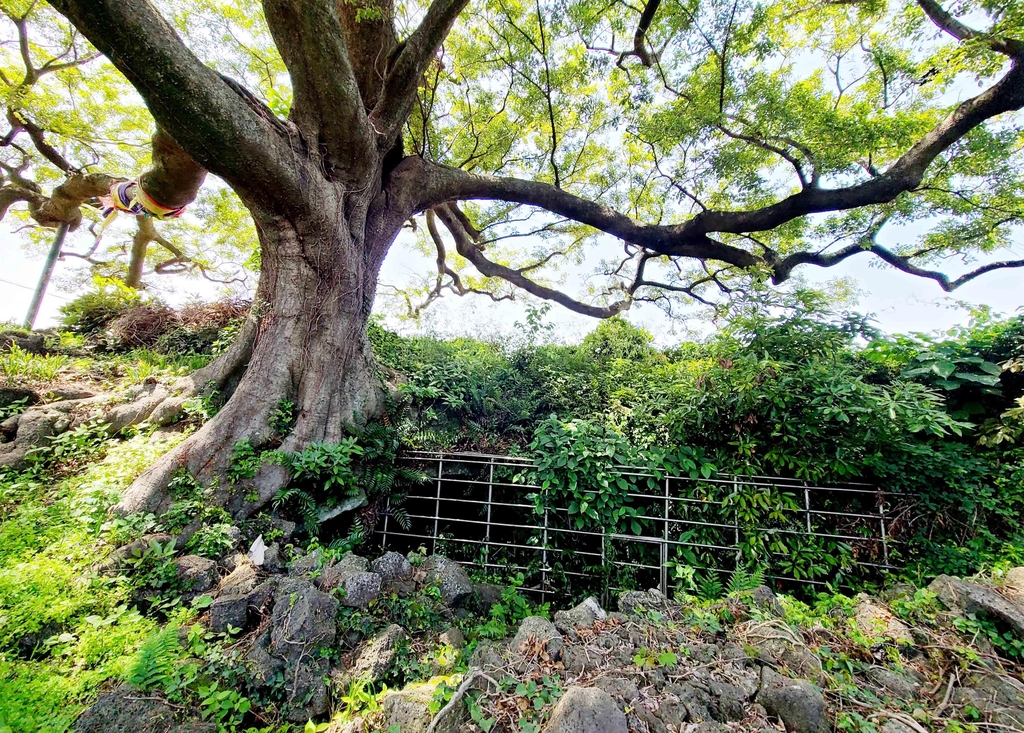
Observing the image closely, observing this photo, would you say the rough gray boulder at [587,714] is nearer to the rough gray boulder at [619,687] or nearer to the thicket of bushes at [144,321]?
the rough gray boulder at [619,687]

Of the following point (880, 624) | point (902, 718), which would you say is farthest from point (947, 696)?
→ point (880, 624)

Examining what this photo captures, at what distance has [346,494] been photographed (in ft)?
12.5

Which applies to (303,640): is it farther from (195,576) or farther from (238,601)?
(195,576)

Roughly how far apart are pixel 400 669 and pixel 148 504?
94.9 inches

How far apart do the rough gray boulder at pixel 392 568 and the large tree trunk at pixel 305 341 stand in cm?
125

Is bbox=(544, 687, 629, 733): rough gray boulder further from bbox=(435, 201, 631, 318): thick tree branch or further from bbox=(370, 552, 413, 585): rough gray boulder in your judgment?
bbox=(435, 201, 631, 318): thick tree branch

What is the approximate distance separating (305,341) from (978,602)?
5589 mm

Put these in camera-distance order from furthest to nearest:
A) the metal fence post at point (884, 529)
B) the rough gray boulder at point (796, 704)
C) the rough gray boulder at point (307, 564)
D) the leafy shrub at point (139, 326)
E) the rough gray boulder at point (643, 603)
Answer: the leafy shrub at point (139, 326), the metal fence post at point (884, 529), the rough gray boulder at point (307, 564), the rough gray boulder at point (643, 603), the rough gray boulder at point (796, 704)

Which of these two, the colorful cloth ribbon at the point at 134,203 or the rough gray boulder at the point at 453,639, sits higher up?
the colorful cloth ribbon at the point at 134,203

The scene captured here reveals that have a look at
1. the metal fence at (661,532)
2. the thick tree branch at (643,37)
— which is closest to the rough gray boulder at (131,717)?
the metal fence at (661,532)

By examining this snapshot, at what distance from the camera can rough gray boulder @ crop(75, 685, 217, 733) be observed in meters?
1.61

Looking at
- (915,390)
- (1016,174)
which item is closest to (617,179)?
(1016,174)

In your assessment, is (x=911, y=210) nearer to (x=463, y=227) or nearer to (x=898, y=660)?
(x=898, y=660)

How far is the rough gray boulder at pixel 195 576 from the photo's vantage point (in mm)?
2492
